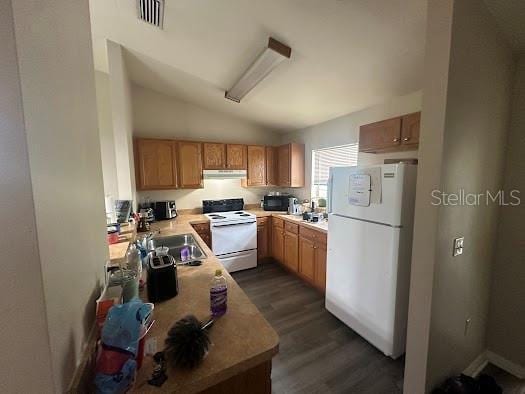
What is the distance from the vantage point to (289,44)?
5.93 ft

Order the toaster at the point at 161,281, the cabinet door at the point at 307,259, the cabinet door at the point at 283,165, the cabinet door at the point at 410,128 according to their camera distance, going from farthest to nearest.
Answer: the cabinet door at the point at 283,165
the cabinet door at the point at 307,259
the cabinet door at the point at 410,128
the toaster at the point at 161,281

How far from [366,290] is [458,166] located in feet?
4.01

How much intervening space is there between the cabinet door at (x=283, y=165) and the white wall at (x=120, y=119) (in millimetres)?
2383

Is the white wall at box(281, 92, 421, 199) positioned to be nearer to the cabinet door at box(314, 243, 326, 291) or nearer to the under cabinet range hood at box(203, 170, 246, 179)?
the under cabinet range hood at box(203, 170, 246, 179)

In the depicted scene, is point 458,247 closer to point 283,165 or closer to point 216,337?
point 216,337

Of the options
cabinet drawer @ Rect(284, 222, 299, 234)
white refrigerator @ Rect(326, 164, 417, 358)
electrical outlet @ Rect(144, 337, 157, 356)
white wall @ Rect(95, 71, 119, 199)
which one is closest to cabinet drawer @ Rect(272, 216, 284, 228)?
cabinet drawer @ Rect(284, 222, 299, 234)

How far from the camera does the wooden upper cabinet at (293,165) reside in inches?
149

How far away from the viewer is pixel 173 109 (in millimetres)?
3596

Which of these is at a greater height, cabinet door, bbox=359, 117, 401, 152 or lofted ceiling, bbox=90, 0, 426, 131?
lofted ceiling, bbox=90, 0, 426, 131

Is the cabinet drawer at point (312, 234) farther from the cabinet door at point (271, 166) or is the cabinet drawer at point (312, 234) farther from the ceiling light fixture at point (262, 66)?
the ceiling light fixture at point (262, 66)

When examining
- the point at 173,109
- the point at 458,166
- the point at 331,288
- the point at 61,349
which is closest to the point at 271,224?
the point at 331,288

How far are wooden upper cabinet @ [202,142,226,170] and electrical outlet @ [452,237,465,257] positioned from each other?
310 cm

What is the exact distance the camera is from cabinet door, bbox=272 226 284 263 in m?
3.55

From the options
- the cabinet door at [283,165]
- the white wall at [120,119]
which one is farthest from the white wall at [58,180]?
the cabinet door at [283,165]
